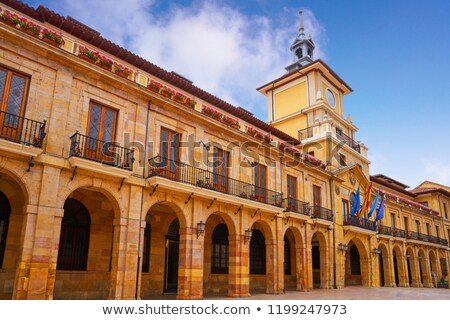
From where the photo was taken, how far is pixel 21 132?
10.1m

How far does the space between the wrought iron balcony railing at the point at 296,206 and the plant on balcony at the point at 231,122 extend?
4737 millimetres

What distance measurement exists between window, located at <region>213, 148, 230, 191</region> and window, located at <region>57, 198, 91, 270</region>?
5.28m

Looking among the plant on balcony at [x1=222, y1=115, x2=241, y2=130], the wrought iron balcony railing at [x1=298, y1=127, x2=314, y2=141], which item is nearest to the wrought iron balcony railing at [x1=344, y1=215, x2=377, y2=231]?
the wrought iron balcony railing at [x1=298, y1=127, x2=314, y2=141]

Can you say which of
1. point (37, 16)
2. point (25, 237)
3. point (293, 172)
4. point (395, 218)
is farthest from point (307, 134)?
point (25, 237)

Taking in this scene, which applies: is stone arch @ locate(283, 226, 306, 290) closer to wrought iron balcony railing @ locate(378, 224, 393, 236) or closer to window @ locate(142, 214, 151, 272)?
window @ locate(142, 214, 151, 272)

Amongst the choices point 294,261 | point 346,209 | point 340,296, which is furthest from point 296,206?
point 346,209

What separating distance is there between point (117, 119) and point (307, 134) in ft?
55.1

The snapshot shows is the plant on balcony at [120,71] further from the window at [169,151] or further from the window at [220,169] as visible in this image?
the window at [220,169]

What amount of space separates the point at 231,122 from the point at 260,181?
11.2 feet

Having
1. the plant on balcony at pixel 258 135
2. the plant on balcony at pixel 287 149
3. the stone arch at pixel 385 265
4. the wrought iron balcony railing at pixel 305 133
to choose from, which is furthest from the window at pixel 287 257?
the stone arch at pixel 385 265

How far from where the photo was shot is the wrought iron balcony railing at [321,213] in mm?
20530

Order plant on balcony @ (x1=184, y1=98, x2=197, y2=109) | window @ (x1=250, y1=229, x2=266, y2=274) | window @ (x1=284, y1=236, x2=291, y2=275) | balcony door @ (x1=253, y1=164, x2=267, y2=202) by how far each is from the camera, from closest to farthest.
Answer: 1. plant on balcony @ (x1=184, y1=98, x2=197, y2=109)
2. balcony door @ (x1=253, y1=164, x2=267, y2=202)
3. window @ (x1=250, y1=229, x2=266, y2=274)
4. window @ (x1=284, y1=236, x2=291, y2=275)

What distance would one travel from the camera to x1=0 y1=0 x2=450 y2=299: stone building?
10344 millimetres

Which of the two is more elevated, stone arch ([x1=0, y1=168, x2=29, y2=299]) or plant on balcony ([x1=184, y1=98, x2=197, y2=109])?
plant on balcony ([x1=184, y1=98, x2=197, y2=109])
